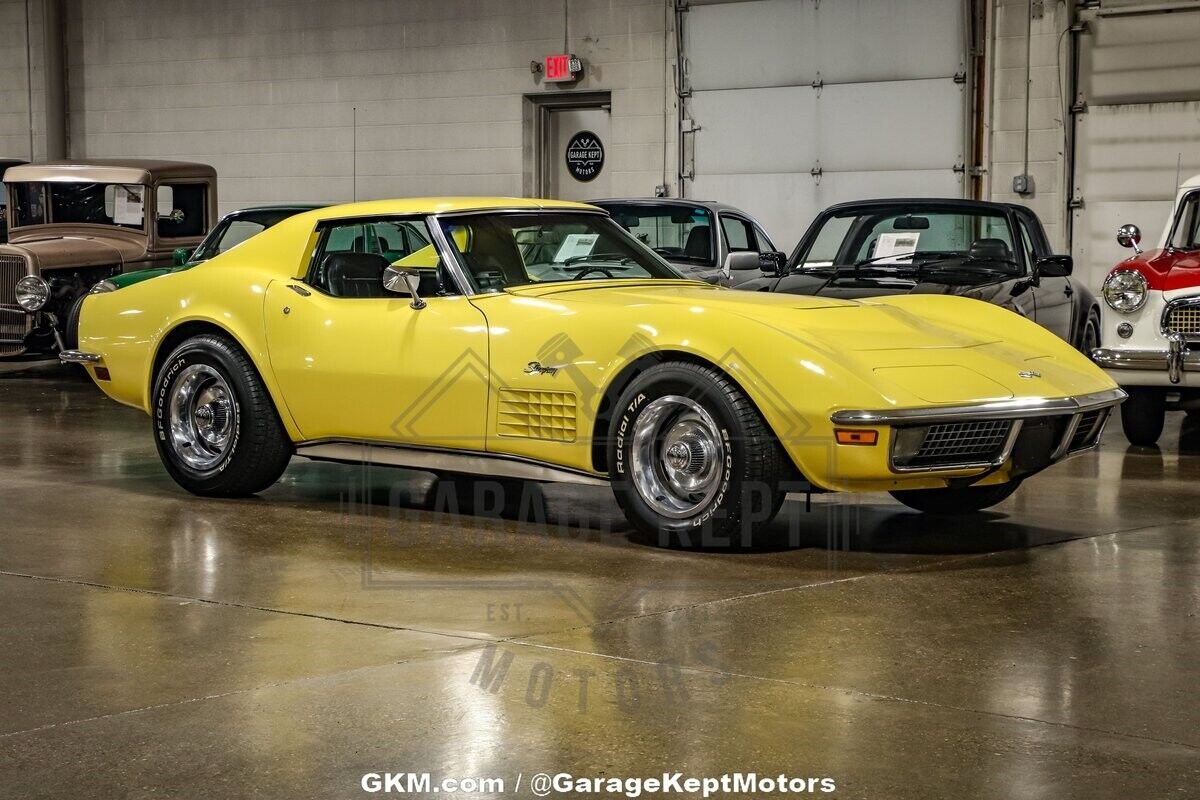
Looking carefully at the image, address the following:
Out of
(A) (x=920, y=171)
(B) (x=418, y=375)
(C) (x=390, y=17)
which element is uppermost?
(C) (x=390, y=17)

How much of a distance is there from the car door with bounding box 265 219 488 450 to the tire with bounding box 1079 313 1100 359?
5.77 meters

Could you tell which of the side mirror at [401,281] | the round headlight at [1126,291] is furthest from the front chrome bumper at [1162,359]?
the side mirror at [401,281]

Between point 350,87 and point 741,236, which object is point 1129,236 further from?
point 350,87

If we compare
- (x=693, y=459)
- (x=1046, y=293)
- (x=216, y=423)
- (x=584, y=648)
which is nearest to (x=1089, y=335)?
(x=1046, y=293)

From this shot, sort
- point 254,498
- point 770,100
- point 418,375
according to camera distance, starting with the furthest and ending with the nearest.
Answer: point 770,100 < point 254,498 < point 418,375

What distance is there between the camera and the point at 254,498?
760 centimetres

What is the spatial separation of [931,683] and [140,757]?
6.53 ft

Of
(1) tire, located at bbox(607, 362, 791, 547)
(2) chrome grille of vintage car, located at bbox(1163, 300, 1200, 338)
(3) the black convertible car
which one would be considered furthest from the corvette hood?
(2) chrome grille of vintage car, located at bbox(1163, 300, 1200, 338)

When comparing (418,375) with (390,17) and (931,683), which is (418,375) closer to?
(931,683)

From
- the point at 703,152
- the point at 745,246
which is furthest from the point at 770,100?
the point at 745,246

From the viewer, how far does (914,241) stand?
33.3 feet

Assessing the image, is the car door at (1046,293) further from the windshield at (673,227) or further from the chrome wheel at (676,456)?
the chrome wheel at (676,456)

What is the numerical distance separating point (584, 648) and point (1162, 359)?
5.83m

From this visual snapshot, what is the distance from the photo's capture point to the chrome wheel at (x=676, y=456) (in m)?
6.10
